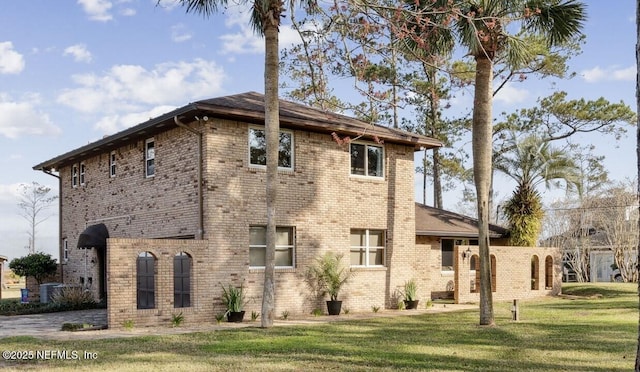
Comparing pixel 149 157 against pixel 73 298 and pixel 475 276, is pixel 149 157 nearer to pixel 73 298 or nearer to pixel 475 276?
pixel 73 298

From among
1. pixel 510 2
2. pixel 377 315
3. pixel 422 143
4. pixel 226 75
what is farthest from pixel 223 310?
pixel 510 2

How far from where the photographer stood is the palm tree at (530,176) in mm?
26766

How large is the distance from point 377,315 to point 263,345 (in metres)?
7.11

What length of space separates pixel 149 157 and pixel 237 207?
425 centimetres

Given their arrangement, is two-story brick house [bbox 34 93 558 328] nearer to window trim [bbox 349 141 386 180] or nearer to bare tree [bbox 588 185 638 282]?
window trim [bbox 349 141 386 180]

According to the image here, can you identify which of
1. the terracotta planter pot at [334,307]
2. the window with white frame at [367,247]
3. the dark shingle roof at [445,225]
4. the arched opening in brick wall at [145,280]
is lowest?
the terracotta planter pot at [334,307]

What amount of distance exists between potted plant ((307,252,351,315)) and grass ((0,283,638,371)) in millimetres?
1975

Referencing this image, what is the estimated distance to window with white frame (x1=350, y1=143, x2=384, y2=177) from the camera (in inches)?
815

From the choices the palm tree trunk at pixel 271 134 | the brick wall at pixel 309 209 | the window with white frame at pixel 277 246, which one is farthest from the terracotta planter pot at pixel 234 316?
the palm tree trunk at pixel 271 134

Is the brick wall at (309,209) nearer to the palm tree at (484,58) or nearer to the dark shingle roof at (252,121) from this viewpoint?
the dark shingle roof at (252,121)

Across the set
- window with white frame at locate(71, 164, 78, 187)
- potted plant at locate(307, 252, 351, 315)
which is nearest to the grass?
potted plant at locate(307, 252, 351, 315)

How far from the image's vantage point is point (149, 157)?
20.4 meters

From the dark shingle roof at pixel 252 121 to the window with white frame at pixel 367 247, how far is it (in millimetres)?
3003

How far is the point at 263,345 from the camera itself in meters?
12.4
